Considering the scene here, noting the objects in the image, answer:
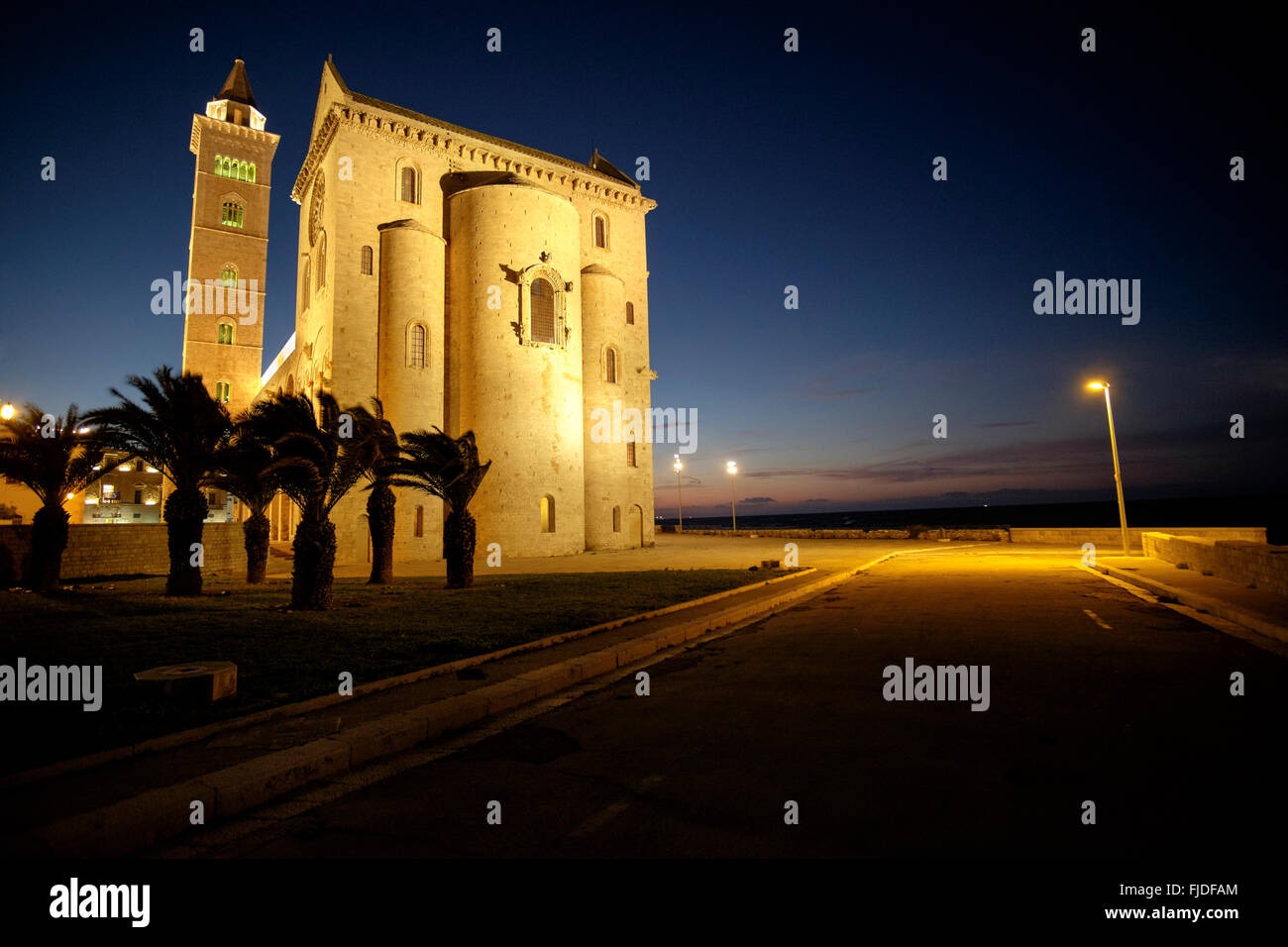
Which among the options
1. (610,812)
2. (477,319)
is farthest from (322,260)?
(610,812)

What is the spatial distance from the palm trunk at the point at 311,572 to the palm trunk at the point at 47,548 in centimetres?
784

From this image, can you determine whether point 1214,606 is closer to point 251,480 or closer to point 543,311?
point 251,480

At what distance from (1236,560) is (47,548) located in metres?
28.7

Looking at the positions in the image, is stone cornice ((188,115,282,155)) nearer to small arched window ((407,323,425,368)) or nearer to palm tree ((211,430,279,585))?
small arched window ((407,323,425,368))

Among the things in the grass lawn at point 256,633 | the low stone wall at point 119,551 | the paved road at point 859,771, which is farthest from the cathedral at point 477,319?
the paved road at point 859,771

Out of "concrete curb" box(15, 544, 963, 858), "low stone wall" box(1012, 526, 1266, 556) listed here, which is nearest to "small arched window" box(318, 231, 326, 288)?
"concrete curb" box(15, 544, 963, 858)

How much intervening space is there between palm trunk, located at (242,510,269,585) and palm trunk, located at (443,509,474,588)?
5.81 m

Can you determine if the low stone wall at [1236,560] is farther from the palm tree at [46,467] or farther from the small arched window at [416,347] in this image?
the small arched window at [416,347]

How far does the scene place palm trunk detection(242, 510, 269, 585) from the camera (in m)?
19.6

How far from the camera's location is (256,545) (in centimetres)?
1967

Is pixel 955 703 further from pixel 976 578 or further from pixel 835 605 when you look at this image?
pixel 976 578

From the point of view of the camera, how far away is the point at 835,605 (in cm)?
1405
